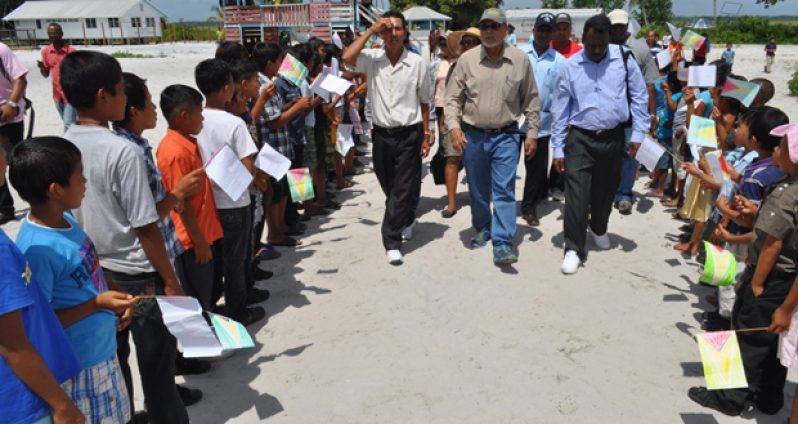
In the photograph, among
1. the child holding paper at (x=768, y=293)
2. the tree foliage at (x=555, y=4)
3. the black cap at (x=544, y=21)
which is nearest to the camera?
the child holding paper at (x=768, y=293)

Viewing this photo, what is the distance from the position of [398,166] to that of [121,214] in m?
3.00

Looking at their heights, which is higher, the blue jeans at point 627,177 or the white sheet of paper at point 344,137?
the white sheet of paper at point 344,137

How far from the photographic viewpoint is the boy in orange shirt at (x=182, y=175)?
300 cm

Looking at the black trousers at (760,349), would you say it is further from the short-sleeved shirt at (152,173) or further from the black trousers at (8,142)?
the black trousers at (8,142)

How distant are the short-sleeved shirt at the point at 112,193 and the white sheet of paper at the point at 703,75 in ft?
14.0

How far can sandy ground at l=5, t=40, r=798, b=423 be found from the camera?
3.06 metres

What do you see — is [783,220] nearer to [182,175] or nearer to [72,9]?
[182,175]

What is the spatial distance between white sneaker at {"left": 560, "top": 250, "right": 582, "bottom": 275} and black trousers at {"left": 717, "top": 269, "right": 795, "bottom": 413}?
1791 mm

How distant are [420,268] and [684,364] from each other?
222 cm

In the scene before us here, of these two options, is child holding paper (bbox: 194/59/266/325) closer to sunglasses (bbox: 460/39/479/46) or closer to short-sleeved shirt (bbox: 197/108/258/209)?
short-sleeved shirt (bbox: 197/108/258/209)

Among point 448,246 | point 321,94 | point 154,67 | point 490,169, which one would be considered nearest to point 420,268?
point 448,246

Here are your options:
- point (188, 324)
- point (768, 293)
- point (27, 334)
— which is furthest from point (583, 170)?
point (27, 334)

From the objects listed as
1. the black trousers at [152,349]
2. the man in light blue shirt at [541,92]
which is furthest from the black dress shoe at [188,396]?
the man in light blue shirt at [541,92]

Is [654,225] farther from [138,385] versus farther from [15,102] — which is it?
[15,102]
